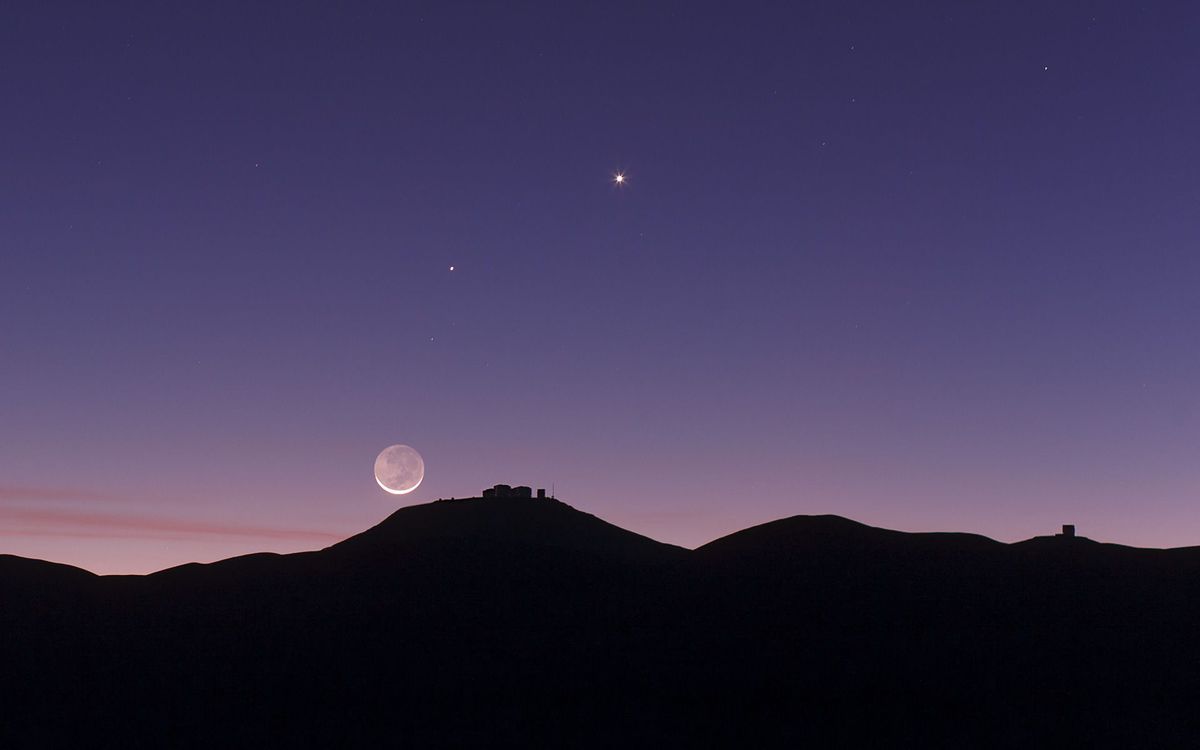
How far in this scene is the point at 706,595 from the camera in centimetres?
6175

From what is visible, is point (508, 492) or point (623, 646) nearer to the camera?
point (623, 646)

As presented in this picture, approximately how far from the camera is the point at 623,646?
53.8m

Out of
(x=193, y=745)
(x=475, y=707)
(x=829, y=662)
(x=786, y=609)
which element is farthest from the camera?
(x=786, y=609)

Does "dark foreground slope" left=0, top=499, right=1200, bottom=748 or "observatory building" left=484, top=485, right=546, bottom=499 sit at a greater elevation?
"observatory building" left=484, top=485, right=546, bottom=499

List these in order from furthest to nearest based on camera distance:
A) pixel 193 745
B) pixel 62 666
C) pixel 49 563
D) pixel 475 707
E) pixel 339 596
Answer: pixel 49 563, pixel 339 596, pixel 62 666, pixel 475 707, pixel 193 745

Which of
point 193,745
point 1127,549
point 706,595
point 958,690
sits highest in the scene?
point 1127,549

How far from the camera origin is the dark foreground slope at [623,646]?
44.1 m

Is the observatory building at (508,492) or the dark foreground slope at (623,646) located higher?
the observatory building at (508,492)

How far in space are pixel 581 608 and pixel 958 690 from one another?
21.6 meters

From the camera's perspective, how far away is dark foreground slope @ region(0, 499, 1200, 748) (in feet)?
145

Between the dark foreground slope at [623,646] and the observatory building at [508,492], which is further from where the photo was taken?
the observatory building at [508,492]

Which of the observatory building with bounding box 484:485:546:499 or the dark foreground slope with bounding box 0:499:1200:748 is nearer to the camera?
the dark foreground slope with bounding box 0:499:1200:748

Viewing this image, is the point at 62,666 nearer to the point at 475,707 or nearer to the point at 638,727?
the point at 475,707

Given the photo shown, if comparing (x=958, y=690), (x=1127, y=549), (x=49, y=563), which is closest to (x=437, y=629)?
(x=958, y=690)
